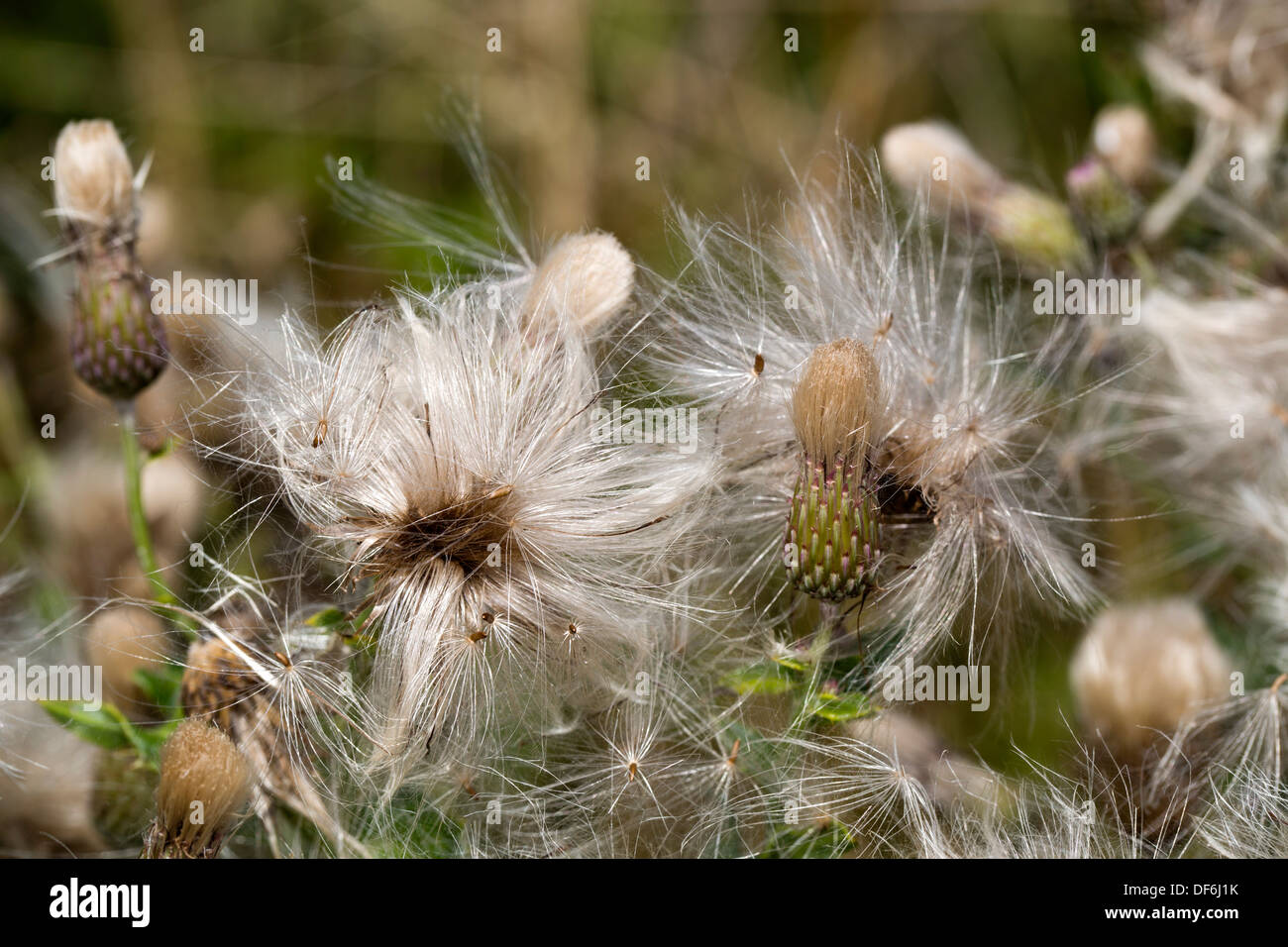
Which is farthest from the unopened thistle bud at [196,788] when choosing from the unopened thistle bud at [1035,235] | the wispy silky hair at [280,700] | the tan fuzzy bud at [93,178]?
the unopened thistle bud at [1035,235]

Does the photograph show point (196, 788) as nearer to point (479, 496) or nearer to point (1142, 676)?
point (479, 496)

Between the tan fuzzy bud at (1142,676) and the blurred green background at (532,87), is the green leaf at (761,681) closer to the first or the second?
the tan fuzzy bud at (1142,676)

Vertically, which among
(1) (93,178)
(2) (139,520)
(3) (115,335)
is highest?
(1) (93,178)

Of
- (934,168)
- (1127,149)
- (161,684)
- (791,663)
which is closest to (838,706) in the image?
(791,663)

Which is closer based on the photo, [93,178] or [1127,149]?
[93,178]

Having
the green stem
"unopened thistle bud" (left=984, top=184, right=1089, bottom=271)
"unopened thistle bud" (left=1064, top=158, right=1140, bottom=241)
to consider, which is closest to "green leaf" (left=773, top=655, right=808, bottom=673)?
the green stem

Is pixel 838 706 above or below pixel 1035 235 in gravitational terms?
below
